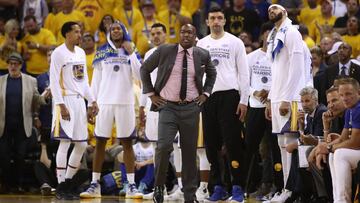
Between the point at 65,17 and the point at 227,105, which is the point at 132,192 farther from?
the point at 65,17

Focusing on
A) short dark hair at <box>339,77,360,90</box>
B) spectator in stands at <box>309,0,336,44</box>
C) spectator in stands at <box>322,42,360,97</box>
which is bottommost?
short dark hair at <box>339,77,360,90</box>

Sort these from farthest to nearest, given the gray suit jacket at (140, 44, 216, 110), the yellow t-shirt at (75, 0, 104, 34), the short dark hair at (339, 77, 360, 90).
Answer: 1. the yellow t-shirt at (75, 0, 104, 34)
2. the gray suit jacket at (140, 44, 216, 110)
3. the short dark hair at (339, 77, 360, 90)

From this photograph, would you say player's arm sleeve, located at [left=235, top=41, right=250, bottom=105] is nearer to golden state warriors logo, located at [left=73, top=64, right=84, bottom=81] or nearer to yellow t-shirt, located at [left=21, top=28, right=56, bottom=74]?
golden state warriors logo, located at [left=73, top=64, right=84, bottom=81]

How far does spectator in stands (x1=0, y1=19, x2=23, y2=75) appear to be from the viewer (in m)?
17.7

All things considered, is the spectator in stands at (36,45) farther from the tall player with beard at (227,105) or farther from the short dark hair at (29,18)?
the tall player with beard at (227,105)

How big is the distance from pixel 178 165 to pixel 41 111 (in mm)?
3673

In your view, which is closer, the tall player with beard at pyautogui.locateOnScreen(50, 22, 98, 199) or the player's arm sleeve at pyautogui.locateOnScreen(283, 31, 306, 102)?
the player's arm sleeve at pyautogui.locateOnScreen(283, 31, 306, 102)

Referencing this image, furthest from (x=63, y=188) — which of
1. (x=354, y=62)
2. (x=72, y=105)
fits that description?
(x=354, y=62)

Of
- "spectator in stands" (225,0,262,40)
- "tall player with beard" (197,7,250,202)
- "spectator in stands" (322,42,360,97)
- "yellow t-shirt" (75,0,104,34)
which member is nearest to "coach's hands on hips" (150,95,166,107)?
"tall player with beard" (197,7,250,202)

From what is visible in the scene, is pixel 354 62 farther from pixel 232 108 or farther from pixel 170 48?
pixel 170 48

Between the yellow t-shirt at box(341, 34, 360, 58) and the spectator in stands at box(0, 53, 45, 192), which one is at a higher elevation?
the yellow t-shirt at box(341, 34, 360, 58)

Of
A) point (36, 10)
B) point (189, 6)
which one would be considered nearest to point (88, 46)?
point (36, 10)

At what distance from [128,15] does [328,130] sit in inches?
337

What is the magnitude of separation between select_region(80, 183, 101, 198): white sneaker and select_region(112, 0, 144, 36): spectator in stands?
5.67 m
